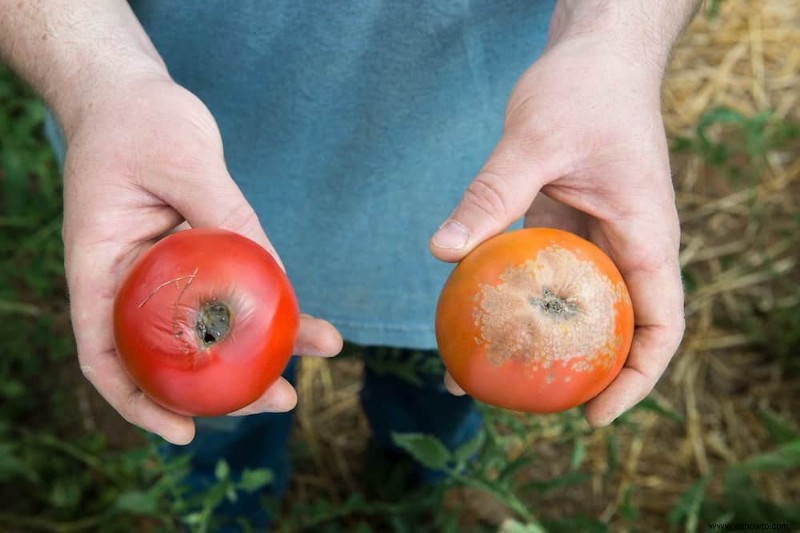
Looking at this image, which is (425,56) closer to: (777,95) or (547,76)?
(547,76)

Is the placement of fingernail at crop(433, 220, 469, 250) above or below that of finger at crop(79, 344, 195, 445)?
above

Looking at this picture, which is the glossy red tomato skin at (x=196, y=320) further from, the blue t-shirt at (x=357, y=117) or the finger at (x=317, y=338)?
the blue t-shirt at (x=357, y=117)

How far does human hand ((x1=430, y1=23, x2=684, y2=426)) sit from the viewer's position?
122 centimetres

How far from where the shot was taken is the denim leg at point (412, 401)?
1881 mm

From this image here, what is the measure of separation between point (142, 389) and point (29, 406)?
4.89ft

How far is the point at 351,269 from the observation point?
171cm

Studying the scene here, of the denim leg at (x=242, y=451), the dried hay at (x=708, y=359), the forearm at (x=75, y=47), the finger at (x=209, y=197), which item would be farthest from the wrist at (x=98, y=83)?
the dried hay at (x=708, y=359)

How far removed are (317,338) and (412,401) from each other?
82cm

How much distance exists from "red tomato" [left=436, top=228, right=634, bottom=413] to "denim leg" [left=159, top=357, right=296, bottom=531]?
30.5 inches

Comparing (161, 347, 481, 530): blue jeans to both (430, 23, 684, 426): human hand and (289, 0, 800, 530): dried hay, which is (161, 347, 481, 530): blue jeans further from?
(430, 23, 684, 426): human hand

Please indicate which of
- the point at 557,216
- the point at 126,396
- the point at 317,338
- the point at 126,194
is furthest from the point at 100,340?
the point at 557,216

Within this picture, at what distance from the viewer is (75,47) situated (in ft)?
4.39

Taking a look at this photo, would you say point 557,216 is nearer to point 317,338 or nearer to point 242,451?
point 317,338

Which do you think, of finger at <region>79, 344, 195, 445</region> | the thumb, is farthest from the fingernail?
finger at <region>79, 344, 195, 445</region>
